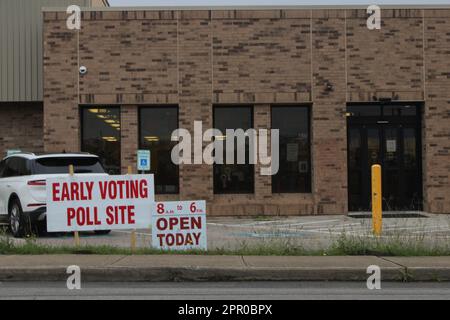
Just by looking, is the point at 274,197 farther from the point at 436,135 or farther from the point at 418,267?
the point at 418,267

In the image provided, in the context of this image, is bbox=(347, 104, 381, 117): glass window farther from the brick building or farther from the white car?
the white car

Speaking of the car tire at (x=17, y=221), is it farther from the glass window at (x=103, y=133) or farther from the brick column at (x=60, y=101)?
the glass window at (x=103, y=133)

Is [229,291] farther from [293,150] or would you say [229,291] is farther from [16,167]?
[293,150]

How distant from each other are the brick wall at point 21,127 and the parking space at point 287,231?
21.1ft

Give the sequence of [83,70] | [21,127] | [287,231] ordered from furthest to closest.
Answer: [21,127] → [83,70] → [287,231]

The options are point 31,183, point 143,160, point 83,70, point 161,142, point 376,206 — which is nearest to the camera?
point 31,183

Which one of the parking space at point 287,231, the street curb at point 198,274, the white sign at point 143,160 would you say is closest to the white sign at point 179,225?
the parking space at point 287,231

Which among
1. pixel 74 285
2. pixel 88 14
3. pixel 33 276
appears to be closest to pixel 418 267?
pixel 74 285

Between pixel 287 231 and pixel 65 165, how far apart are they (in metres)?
5.02

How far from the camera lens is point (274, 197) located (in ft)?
57.3

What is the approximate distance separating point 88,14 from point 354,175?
29.8 feet

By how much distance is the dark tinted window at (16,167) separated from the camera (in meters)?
13.0

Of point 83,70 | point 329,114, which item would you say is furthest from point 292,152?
point 83,70

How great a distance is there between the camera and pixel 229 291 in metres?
7.72
